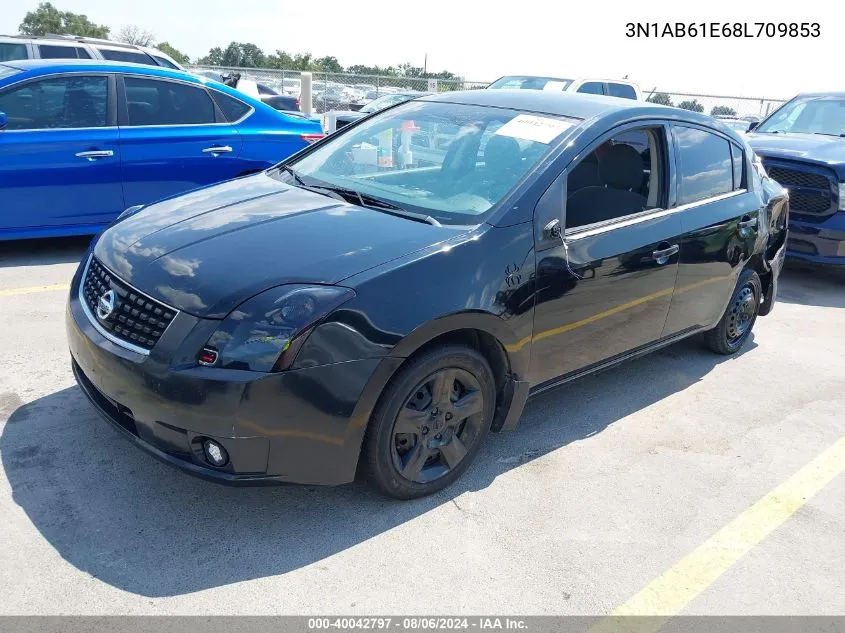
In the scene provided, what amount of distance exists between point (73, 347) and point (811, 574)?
3.19m

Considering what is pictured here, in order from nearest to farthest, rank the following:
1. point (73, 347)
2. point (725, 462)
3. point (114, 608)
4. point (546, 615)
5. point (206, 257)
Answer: point (114, 608) → point (546, 615) → point (206, 257) → point (73, 347) → point (725, 462)

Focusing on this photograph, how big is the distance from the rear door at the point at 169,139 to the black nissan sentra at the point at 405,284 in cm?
251

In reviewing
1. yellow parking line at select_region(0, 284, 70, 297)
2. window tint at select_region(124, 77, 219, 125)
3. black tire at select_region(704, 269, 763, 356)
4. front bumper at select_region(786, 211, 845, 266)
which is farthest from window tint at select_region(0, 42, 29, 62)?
front bumper at select_region(786, 211, 845, 266)

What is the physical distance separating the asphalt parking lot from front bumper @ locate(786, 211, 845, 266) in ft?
11.3

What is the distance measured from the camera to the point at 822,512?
353cm

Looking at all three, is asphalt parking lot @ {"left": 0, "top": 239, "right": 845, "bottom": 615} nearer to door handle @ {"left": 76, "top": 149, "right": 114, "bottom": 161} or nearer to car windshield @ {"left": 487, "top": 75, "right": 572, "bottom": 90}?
door handle @ {"left": 76, "top": 149, "right": 114, "bottom": 161}

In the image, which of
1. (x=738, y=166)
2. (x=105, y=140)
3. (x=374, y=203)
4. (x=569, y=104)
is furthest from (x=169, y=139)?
(x=738, y=166)

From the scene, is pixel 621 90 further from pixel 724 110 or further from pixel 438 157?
pixel 438 157

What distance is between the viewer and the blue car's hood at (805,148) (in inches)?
293

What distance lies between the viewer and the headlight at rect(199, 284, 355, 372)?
270 cm

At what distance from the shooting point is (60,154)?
19.7 feet

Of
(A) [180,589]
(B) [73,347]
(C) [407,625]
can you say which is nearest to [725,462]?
(C) [407,625]

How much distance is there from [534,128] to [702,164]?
132cm

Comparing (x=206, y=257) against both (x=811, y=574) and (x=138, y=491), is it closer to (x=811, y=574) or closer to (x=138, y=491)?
(x=138, y=491)
